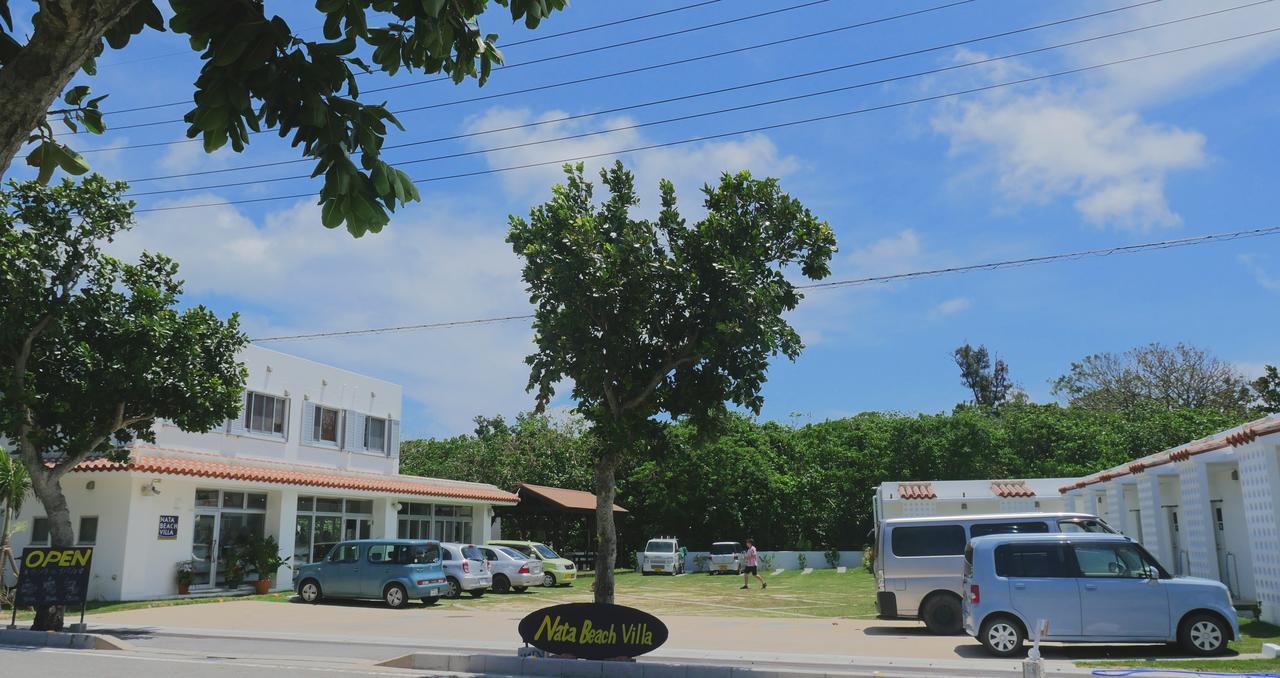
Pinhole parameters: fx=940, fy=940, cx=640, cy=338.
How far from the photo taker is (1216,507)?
19.4 metres

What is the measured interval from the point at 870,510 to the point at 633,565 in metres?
12.0

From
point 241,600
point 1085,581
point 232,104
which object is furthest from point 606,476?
point 241,600

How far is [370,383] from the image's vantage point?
32906mm

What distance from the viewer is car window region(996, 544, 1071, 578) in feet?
44.5

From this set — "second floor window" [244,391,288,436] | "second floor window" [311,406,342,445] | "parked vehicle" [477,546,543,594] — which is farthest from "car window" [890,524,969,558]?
"second floor window" [311,406,342,445]

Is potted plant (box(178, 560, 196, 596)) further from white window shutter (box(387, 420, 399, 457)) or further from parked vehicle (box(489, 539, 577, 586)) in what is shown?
white window shutter (box(387, 420, 399, 457))

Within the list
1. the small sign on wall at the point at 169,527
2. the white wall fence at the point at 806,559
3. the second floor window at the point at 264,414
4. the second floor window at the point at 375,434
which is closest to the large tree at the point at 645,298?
the small sign on wall at the point at 169,527

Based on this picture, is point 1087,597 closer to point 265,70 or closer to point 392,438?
point 265,70

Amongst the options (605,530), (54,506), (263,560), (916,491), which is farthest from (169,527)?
(916,491)

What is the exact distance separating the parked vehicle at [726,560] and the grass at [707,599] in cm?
444

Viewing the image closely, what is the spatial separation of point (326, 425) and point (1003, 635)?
23184mm

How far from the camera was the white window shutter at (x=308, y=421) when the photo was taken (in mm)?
29375

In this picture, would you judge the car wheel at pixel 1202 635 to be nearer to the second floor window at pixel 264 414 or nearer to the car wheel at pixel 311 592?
the car wheel at pixel 311 592

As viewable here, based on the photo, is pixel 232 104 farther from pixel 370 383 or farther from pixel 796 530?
pixel 796 530
